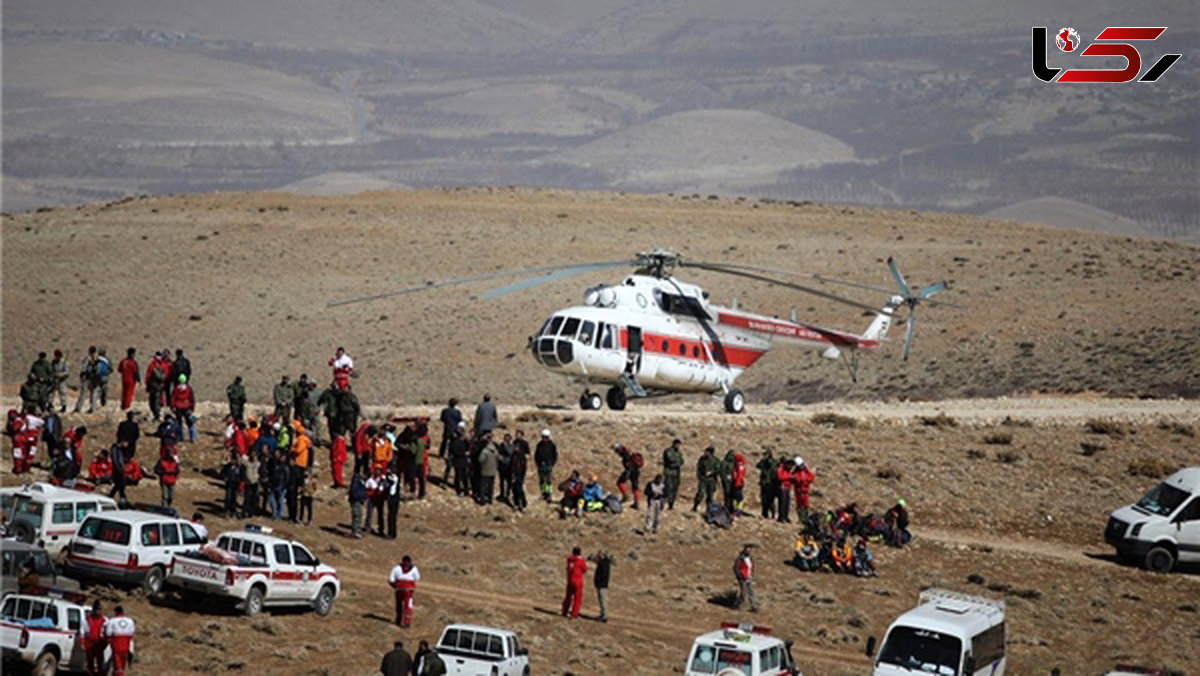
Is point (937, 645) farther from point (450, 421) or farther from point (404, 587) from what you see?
point (450, 421)

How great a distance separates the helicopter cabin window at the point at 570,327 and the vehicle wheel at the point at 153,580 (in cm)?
1795

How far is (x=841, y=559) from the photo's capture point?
4269 centimetres

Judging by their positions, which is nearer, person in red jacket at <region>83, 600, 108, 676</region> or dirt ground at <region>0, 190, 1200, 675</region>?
person in red jacket at <region>83, 600, 108, 676</region>

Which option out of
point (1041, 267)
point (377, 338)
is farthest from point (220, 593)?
point (1041, 267)

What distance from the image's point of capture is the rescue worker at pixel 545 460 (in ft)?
144

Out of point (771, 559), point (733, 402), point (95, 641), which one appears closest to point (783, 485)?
point (771, 559)

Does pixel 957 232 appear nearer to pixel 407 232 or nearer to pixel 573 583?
pixel 407 232

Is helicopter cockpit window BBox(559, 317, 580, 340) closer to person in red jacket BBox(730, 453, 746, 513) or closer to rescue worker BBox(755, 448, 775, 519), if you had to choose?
person in red jacket BBox(730, 453, 746, 513)

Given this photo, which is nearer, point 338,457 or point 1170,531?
point 338,457

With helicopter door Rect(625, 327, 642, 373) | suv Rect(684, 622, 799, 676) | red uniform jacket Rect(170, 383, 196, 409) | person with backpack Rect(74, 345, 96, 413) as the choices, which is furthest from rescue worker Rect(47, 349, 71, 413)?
suv Rect(684, 622, 799, 676)

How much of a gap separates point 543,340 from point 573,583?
14.3 m

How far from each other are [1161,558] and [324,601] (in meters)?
19.1

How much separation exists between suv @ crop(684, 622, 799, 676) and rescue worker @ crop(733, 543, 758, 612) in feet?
22.5

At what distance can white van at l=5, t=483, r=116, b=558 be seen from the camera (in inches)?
1378
